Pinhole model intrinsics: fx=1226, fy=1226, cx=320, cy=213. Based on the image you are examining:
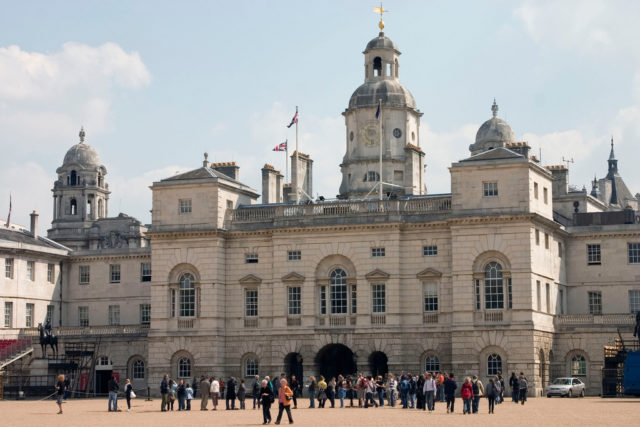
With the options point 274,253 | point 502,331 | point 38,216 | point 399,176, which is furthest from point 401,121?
point 38,216

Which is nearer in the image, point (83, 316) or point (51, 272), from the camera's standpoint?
point (51, 272)

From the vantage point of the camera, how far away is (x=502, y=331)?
6606 centimetres

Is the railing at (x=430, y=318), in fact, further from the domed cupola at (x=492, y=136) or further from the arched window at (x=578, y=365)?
the domed cupola at (x=492, y=136)

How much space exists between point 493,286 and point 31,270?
31814 millimetres

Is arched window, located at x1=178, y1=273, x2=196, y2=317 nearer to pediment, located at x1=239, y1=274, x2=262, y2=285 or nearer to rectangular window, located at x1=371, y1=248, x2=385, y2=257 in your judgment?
pediment, located at x1=239, y1=274, x2=262, y2=285

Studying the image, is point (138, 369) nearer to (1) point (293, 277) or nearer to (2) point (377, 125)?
(1) point (293, 277)

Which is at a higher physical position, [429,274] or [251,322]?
[429,274]

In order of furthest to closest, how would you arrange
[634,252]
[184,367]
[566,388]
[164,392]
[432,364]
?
1. [634,252]
2. [184,367]
3. [432,364]
4. [566,388]
5. [164,392]

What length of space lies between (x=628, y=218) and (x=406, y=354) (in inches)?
717

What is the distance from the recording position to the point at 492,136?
3760 inches

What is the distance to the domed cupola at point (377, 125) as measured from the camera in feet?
262

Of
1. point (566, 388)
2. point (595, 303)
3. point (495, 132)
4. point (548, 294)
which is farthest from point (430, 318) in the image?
point (495, 132)

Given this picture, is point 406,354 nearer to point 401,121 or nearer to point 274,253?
point 274,253

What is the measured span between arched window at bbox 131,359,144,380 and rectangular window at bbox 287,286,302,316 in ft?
36.8
